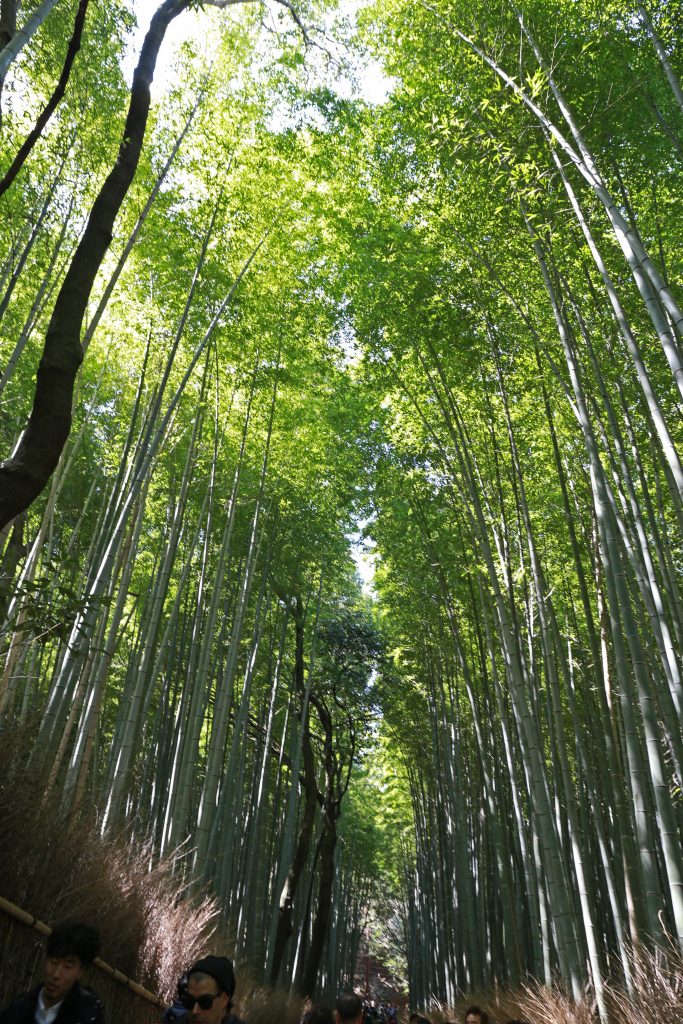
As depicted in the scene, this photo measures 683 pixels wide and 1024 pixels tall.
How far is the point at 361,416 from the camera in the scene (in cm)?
856

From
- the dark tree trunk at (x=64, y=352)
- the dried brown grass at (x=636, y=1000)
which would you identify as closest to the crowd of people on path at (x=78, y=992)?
the dark tree trunk at (x=64, y=352)

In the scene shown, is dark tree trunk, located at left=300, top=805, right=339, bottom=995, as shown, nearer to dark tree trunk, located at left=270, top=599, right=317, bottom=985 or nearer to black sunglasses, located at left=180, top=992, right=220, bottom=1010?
dark tree trunk, located at left=270, top=599, right=317, bottom=985

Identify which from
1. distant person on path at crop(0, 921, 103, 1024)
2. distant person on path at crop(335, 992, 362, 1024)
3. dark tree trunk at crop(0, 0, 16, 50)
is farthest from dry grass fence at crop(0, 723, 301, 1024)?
dark tree trunk at crop(0, 0, 16, 50)

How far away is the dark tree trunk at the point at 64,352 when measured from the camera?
5.44ft

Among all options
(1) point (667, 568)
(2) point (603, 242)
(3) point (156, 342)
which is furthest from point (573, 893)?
(3) point (156, 342)

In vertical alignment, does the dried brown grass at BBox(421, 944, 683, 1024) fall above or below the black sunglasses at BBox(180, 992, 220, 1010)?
above

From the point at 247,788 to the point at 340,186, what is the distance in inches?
317

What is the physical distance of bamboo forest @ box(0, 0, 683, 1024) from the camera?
125 inches

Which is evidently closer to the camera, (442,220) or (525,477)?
(442,220)

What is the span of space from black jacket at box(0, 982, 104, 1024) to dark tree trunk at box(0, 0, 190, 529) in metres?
1.10

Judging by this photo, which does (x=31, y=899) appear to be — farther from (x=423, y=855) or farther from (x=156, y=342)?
(x=423, y=855)

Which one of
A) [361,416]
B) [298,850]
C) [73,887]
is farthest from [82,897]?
[298,850]

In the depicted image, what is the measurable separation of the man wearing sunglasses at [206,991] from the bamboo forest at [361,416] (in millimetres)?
979

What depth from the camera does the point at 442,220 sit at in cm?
543
